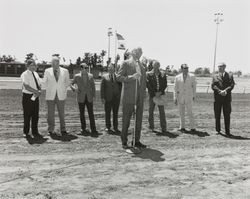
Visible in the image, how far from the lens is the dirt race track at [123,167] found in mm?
4926

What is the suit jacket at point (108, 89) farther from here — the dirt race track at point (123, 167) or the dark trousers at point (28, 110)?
the dark trousers at point (28, 110)

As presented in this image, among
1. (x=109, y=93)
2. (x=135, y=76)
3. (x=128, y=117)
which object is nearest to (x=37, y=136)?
(x=109, y=93)

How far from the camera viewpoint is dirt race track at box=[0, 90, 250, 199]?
4.93 meters

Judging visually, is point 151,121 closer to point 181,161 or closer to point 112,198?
point 181,161

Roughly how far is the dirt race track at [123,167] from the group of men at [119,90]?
51 cm

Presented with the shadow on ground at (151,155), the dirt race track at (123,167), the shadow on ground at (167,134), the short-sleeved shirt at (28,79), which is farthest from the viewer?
the shadow on ground at (167,134)

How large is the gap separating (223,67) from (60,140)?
4881 millimetres

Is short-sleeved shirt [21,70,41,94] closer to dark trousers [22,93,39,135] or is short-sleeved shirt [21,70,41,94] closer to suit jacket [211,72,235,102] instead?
dark trousers [22,93,39,135]

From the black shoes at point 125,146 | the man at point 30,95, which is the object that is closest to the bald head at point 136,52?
the black shoes at point 125,146

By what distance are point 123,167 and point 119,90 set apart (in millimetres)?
4084

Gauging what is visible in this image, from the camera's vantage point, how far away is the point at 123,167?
6.16 m

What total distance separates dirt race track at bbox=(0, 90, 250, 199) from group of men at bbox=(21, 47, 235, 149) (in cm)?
51

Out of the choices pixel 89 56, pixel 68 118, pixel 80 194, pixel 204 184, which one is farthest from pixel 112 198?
pixel 89 56

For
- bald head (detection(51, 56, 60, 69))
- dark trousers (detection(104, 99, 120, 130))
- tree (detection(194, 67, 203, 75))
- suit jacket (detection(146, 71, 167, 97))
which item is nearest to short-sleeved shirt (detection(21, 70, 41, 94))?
bald head (detection(51, 56, 60, 69))
